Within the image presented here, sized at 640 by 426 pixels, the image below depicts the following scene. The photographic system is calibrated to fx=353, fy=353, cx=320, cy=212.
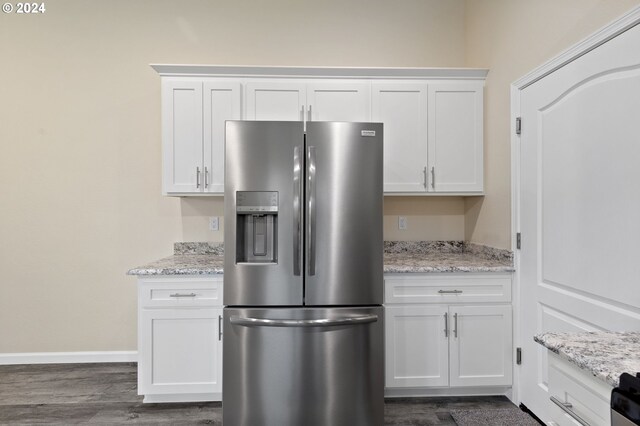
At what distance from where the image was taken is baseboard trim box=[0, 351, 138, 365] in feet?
9.77

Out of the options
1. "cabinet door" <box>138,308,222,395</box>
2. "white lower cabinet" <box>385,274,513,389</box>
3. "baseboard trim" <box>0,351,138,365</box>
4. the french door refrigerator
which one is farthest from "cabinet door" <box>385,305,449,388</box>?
"baseboard trim" <box>0,351,138,365</box>

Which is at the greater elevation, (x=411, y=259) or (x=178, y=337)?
(x=411, y=259)

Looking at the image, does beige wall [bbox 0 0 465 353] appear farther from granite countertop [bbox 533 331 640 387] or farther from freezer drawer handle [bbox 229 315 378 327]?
granite countertop [bbox 533 331 640 387]

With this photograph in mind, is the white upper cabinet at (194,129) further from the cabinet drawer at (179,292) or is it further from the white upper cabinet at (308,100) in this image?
the cabinet drawer at (179,292)

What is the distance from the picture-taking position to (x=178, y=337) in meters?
2.30

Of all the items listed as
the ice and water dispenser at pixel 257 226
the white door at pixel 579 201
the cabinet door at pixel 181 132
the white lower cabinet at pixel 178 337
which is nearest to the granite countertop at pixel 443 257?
the white door at pixel 579 201

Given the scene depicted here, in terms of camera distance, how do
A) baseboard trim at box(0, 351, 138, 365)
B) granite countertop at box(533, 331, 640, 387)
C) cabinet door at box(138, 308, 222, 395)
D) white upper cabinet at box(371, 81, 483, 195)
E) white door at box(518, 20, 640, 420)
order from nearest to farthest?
1. granite countertop at box(533, 331, 640, 387)
2. white door at box(518, 20, 640, 420)
3. cabinet door at box(138, 308, 222, 395)
4. white upper cabinet at box(371, 81, 483, 195)
5. baseboard trim at box(0, 351, 138, 365)

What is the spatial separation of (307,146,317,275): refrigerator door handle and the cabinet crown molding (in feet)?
3.14

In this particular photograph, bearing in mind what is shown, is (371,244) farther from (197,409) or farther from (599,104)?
(197,409)

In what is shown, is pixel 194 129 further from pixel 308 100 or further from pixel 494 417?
pixel 494 417

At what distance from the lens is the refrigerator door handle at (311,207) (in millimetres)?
2021

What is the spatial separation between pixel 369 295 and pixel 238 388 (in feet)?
3.02

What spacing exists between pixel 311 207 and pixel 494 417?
175 centimetres

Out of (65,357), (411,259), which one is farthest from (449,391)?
(65,357)
